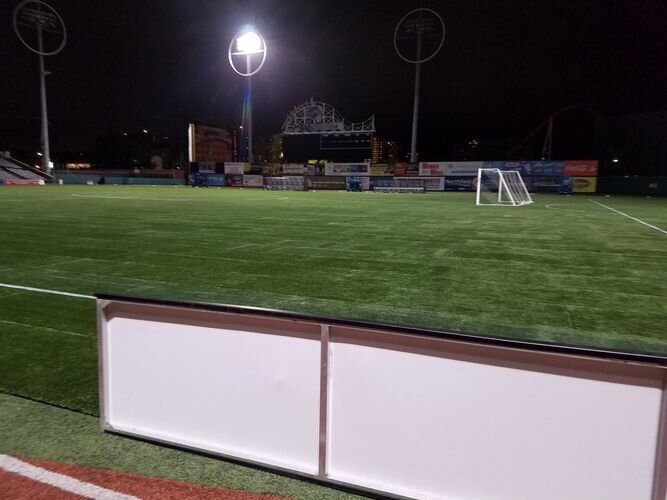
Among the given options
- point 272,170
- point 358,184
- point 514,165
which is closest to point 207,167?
point 272,170

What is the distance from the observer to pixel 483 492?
2084mm

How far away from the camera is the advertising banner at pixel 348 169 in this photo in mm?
48562

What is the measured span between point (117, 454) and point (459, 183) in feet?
146

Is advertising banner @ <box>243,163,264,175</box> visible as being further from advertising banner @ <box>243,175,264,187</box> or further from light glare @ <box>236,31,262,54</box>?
light glare @ <box>236,31,262,54</box>

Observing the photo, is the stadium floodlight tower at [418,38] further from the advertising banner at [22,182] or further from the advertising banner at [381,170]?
the advertising banner at [22,182]

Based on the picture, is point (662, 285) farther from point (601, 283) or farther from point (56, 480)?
point (56, 480)

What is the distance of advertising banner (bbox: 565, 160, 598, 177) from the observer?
1608 inches

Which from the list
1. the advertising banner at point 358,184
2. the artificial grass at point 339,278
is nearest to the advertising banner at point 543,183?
the advertising banner at point 358,184

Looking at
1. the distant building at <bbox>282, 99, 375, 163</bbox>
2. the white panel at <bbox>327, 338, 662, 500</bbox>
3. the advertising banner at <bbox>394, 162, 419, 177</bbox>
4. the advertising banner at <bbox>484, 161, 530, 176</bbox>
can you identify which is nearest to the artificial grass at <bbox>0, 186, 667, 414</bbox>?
the white panel at <bbox>327, 338, 662, 500</bbox>

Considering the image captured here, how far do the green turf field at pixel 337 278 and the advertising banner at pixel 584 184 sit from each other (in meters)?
30.5

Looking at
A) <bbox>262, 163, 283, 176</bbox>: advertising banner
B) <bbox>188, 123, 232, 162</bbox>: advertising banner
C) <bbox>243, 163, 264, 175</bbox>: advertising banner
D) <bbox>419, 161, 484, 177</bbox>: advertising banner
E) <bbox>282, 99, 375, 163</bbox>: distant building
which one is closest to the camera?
<bbox>419, 161, 484, 177</bbox>: advertising banner

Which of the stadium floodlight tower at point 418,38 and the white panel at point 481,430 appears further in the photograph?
the stadium floodlight tower at point 418,38

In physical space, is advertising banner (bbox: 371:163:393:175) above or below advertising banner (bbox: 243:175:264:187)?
above

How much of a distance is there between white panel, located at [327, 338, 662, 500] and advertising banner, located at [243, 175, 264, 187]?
4895cm
